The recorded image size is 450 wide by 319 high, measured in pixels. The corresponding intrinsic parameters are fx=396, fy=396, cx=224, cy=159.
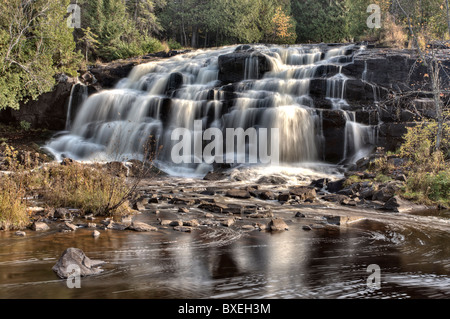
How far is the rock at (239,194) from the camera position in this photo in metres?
12.1

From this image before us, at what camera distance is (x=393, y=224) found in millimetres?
8633

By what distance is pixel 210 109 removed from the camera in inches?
784

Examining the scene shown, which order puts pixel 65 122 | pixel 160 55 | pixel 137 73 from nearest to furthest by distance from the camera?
pixel 65 122, pixel 137 73, pixel 160 55

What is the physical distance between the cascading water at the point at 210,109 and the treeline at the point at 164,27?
3554 mm

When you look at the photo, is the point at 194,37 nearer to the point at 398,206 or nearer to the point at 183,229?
the point at 398,206

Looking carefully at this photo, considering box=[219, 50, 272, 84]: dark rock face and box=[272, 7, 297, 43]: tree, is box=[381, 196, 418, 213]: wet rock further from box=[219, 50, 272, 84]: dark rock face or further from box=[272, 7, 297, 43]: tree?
box=[272, 7, 297, 43]: tree

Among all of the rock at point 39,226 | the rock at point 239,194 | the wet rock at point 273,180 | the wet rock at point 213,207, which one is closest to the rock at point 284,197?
the rock at point 239,194

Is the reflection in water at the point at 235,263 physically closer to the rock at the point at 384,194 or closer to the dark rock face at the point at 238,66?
the rock at the point at 384,194

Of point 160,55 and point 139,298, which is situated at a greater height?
point 160,55

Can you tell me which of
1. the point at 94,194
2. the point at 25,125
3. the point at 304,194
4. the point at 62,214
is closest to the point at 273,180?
the point at 304,194

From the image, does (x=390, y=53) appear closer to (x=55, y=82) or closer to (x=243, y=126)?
(x=243, y=126)

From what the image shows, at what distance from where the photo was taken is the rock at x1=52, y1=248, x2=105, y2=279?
4.69m

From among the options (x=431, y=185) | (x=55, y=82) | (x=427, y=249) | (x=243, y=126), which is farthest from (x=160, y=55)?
(x=427, y=249)

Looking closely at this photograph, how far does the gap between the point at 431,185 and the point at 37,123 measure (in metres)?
21.6
